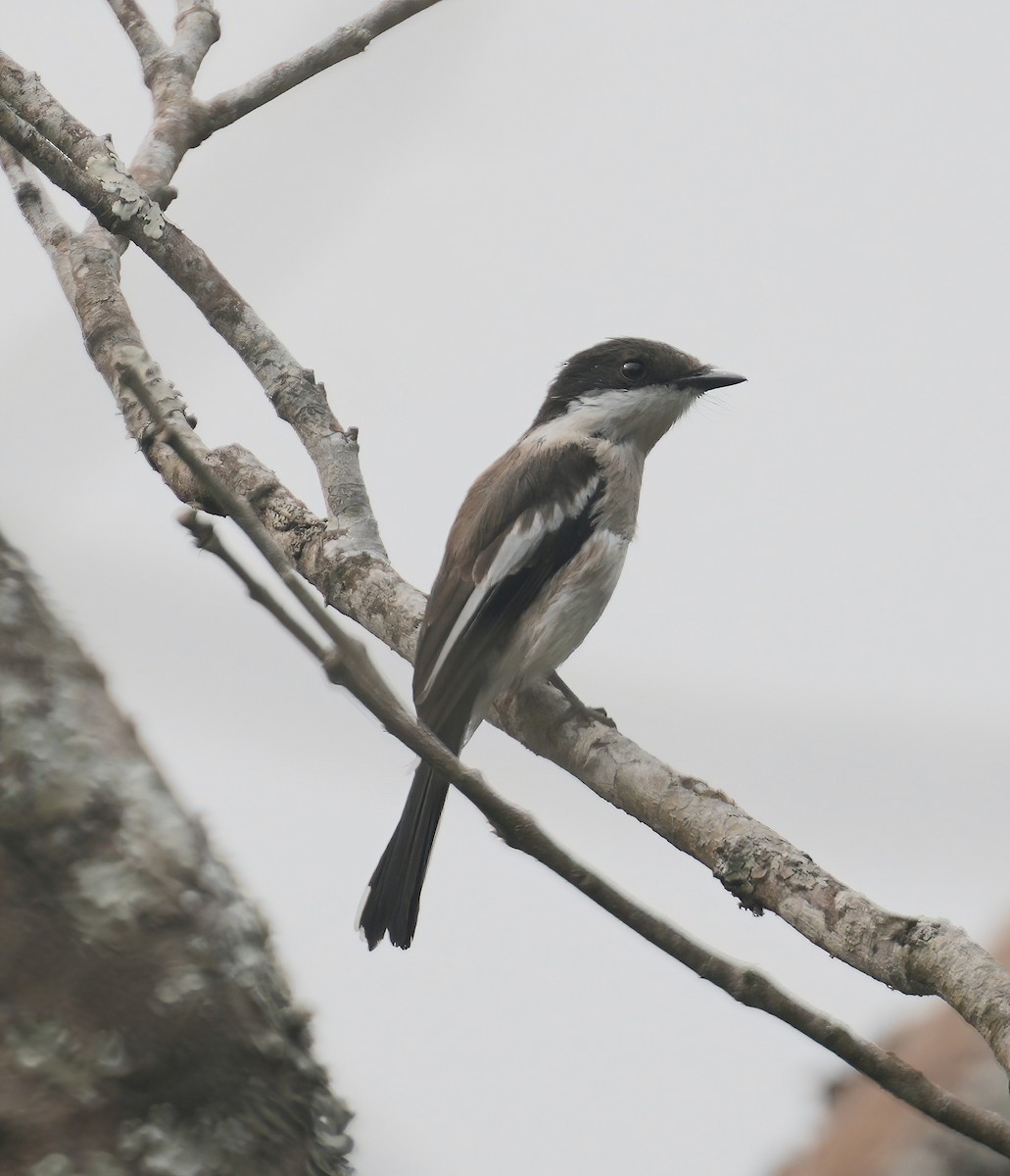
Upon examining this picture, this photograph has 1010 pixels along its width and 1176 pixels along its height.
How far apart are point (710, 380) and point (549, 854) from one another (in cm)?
383

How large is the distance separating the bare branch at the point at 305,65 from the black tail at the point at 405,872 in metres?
2.39

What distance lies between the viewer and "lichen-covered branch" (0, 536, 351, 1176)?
1311mm

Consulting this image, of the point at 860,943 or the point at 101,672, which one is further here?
the point at 860,943

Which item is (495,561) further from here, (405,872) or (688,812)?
(688,812)

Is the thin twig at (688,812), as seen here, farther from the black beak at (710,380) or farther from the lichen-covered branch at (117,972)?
the black beak at (710,380)

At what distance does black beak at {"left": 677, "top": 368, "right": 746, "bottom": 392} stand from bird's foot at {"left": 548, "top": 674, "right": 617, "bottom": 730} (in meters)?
1.56

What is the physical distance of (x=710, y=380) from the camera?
17.9 feet

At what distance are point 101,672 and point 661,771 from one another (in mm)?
1648

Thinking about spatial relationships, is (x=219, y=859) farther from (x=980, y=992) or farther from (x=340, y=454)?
(x=340, y=454)

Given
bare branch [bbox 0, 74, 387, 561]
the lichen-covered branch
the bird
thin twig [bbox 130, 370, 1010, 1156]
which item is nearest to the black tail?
the bird

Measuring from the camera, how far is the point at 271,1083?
58.3 inches

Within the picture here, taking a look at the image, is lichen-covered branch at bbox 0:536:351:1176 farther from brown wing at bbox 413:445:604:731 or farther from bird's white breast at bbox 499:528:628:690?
bird's white breast at bbox 499:528:628:690

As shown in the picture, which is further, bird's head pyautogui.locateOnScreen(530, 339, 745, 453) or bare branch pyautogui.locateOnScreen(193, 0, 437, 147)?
bird's head pyautogui.locateOnScreen(530, 339, 745, 453)

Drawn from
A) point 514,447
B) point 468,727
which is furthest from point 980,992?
point 514,447
